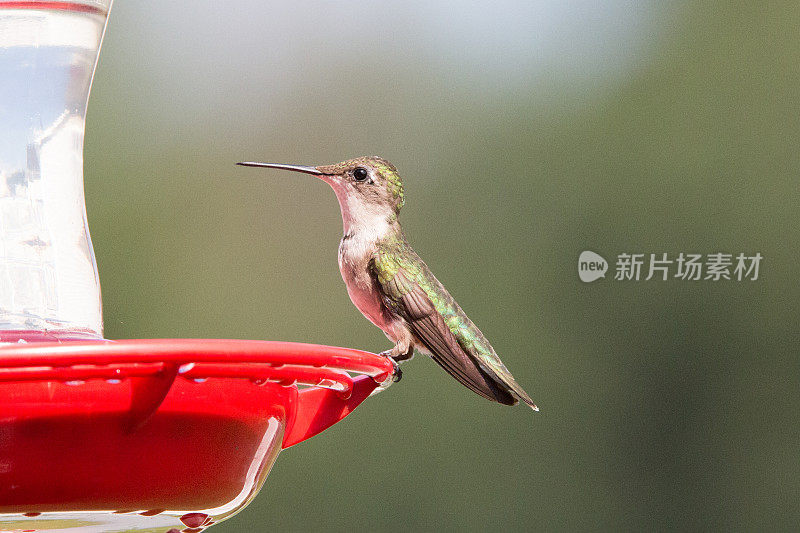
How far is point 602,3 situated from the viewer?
11555 millimetres

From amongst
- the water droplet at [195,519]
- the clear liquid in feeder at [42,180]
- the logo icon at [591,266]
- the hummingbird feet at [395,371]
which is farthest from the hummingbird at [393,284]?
the logo icon at [591,266]

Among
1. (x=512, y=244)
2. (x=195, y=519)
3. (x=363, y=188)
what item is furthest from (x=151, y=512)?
(x=512, y=244)

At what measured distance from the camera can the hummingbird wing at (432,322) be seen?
2.66 meters

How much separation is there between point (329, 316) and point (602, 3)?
195 inches

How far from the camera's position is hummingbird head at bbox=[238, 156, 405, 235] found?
2828mm

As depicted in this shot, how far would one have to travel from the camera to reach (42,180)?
1.64 m

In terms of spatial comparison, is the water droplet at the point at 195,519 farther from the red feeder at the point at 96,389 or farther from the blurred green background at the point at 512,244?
the blurred green background at the point at 512,244

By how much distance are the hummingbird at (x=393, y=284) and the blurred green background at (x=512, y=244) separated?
16.4 ft

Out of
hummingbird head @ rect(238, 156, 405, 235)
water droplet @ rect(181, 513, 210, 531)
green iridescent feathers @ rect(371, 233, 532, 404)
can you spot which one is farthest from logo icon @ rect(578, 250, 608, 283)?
water droplet @ rect(181, 513, 210, 531)

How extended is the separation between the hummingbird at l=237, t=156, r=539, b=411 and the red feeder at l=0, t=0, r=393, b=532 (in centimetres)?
93

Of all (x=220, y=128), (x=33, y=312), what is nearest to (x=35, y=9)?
(x=33, y=312)

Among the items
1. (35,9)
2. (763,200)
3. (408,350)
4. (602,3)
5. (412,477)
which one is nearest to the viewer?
(35,9)

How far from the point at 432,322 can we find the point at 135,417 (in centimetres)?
159

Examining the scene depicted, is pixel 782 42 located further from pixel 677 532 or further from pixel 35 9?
pixel 35 9
